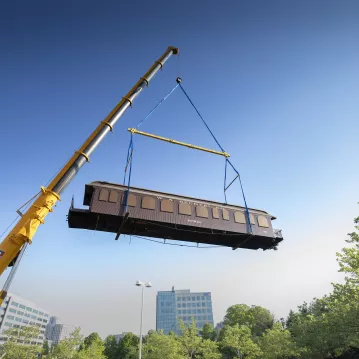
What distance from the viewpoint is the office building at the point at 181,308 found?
13150cm

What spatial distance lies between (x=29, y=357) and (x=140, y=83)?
122 feet

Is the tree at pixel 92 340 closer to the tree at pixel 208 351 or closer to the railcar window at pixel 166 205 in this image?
the tree at pixel 208 351

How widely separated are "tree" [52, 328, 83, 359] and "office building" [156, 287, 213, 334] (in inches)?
4223

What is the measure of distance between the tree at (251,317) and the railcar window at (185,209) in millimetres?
52661

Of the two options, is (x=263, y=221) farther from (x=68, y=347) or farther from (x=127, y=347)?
(x=127, y=347)

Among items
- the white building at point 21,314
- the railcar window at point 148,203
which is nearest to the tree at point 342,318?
the railcar window at point 148,203

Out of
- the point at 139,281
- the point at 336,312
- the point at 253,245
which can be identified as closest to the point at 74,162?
the point at 253,245

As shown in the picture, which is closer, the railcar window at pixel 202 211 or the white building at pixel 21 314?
the railcar window at pixel 202 211

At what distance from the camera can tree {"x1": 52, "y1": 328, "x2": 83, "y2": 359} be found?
33250 mm

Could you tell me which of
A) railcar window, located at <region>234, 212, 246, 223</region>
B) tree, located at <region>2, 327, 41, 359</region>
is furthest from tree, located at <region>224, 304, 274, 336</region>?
railcar window, located at <region>234, 212, 246, 223</region>

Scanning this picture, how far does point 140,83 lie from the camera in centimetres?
1666

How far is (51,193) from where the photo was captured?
1142cm

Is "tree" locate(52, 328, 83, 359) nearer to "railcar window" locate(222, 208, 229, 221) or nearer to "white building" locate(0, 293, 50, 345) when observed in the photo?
"railcar window" locate(222, 208, 229, 221)

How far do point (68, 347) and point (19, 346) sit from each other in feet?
20.0
